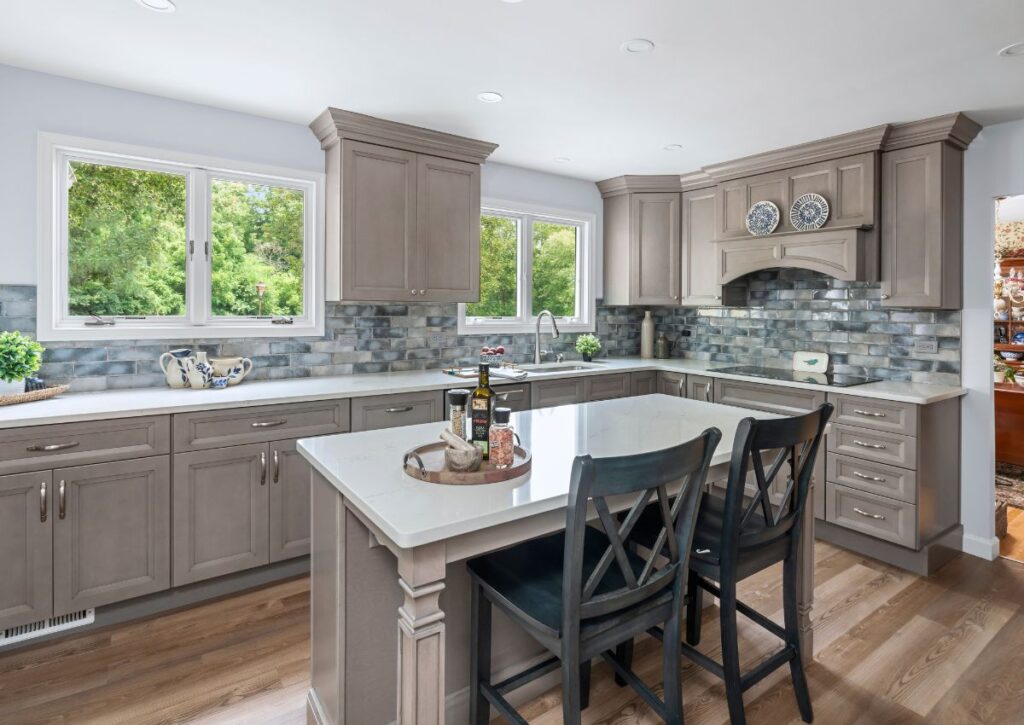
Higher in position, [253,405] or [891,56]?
[891,56]

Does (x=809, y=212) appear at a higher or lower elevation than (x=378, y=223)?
higher

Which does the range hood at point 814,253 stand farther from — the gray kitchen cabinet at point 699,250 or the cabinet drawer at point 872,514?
the cabinet drawer at point 872,514

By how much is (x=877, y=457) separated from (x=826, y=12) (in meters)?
2.29

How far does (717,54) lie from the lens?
97.0 inches

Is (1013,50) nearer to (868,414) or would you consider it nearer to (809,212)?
(809,212)

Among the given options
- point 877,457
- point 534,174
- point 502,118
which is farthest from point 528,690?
point 534,174

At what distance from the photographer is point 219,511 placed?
108 inches

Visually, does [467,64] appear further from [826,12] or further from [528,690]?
[528,690]

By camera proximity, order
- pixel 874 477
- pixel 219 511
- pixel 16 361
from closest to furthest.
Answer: pixel 16 361, pixel 219 511, pixel 874 477

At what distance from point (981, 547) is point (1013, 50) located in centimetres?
261

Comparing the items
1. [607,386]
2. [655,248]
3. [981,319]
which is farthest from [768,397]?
[655,248]

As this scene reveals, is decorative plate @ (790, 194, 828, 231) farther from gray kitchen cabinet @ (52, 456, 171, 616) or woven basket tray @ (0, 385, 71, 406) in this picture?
woven basket tray @ (0, 385, 71, 406)

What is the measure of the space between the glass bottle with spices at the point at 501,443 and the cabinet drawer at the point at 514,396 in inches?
76.9

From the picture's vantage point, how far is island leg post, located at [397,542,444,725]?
1.25m
